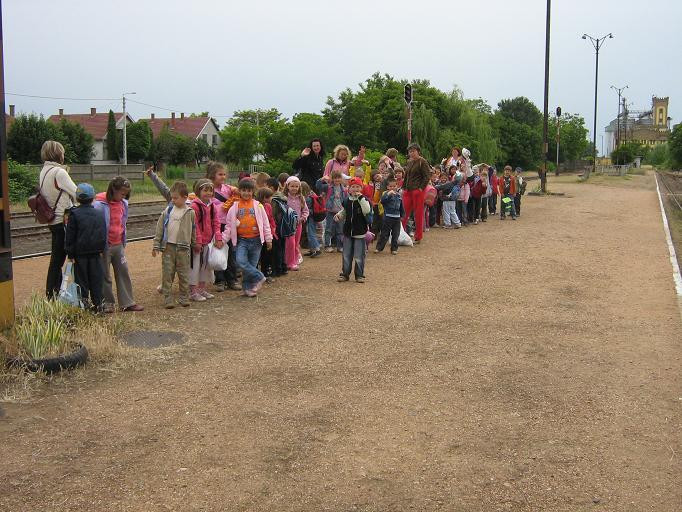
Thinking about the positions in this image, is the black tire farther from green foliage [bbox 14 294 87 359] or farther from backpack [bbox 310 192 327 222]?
backpack [bbox 310 192 327 222]

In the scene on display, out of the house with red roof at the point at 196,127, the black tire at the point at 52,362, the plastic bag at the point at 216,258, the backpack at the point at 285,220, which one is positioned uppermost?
the house with red roof at the point at 196,127

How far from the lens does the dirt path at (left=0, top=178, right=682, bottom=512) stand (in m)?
4.23

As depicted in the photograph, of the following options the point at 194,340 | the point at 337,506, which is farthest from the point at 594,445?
the point at 194,340

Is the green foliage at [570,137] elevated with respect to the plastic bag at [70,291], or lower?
elevated

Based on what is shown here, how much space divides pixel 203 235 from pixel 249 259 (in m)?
0.78

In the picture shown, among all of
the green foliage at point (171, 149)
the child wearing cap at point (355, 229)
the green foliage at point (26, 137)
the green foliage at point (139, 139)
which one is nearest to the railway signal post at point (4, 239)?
the child wearing cap at point (355, 229)

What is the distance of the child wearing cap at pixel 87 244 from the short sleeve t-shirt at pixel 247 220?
190cm

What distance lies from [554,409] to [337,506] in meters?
2.15

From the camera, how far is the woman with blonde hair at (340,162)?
12.8 m

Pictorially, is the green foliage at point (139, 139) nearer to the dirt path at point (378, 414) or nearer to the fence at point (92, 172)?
the fence at point (92, 172)

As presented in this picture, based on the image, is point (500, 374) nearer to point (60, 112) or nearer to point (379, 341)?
point (379, 341)

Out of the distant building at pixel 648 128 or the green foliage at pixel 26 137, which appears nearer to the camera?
the green foliage at pixel 26 137

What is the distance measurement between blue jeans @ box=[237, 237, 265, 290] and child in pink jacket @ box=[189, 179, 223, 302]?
0.29 metres

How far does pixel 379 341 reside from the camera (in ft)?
24.0
